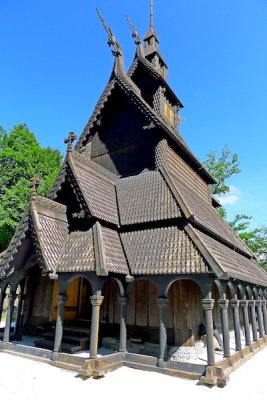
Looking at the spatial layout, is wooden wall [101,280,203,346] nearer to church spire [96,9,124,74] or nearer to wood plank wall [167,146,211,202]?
wood plank wall [167,146,211,202]

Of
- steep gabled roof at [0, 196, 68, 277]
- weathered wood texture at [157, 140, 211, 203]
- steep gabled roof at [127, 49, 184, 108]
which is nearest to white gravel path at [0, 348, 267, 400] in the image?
steep gabled roof at [0, 196, 68, 277]

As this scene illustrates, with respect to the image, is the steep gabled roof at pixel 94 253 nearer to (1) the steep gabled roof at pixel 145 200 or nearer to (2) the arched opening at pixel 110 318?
(1) the steep gabled roof at pixel 145 200

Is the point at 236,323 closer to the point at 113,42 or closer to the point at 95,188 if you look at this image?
the point at 95,188

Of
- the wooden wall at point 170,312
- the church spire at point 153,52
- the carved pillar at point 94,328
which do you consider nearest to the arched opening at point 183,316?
the wooden wall at point 170,312

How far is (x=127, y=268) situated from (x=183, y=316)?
244 cm

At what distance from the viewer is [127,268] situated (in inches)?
347

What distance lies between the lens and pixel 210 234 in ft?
37.0

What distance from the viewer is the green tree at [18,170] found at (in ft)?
83.1

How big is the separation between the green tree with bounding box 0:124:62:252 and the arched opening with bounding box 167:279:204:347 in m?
19.4

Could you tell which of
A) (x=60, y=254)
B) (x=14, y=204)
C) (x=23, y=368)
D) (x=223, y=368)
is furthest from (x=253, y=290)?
(x=14, y=204)

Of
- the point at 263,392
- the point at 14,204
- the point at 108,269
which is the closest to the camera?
the point at 263,392

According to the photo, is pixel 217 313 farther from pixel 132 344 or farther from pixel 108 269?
pixel 108 269

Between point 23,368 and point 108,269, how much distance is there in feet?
11.2

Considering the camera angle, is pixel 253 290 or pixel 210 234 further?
pixel 253 290
